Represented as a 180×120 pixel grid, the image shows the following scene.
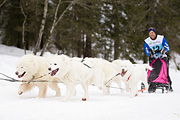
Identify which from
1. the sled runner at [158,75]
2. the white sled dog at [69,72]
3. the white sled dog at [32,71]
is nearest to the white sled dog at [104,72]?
the white sled dog at [69,72]

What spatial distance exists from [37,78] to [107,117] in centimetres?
260

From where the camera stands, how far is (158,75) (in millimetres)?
6625

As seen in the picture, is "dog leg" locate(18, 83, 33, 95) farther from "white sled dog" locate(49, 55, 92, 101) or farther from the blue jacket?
the blue jacket

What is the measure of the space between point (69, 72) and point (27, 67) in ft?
3.64

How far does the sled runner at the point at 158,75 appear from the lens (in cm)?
652

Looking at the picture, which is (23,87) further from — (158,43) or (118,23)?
(118,23)

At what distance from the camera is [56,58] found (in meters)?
4.20

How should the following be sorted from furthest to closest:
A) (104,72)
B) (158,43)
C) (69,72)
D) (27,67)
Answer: (158,43) → (104,72) → (27,67) → (69,72)

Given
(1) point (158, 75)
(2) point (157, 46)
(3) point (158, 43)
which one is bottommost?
(1) point (158, 75)

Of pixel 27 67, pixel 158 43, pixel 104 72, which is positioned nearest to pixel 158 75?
pixel 158 43

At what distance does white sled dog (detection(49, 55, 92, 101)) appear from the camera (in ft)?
13.7

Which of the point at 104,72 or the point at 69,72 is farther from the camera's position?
the point at 104,72

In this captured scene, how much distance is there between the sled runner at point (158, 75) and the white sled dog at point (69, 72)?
121 inches

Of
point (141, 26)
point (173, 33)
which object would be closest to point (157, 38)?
point (141, 26)
